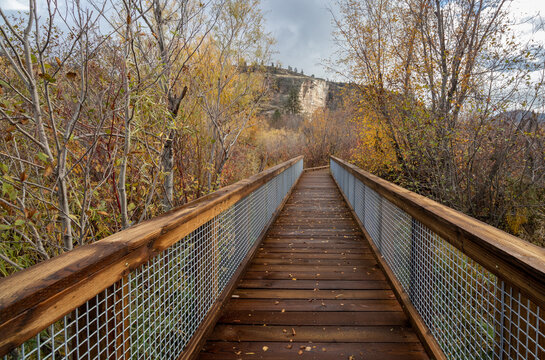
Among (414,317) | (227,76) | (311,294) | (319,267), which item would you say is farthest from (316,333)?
(227,76)

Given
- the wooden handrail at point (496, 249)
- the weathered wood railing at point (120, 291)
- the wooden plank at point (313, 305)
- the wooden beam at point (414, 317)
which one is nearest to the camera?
the weathered wood railing at point (120, 291)

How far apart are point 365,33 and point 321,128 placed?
15799 millimetres

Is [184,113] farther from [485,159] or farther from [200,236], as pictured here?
[485,159]

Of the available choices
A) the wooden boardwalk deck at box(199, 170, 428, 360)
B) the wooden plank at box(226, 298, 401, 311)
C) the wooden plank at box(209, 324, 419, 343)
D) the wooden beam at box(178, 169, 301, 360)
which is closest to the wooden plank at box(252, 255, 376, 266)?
the wooden boardwalk deck at box(199, 170, 428, 360)

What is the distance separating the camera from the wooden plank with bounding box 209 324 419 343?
2.23m

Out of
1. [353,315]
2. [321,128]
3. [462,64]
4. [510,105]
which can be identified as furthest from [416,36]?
[321,128]

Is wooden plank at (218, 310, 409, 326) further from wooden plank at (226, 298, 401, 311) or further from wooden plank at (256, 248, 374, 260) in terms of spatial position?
wooden plank at (256, 248, 374, 260)

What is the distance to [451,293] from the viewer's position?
6.37 feet

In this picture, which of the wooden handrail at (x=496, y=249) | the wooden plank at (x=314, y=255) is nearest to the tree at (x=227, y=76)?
the wooden plank at (x=314, y=255)

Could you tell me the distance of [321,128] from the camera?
24.9m

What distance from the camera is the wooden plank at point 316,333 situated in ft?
7.32

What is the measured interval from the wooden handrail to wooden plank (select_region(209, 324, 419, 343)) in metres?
0.91

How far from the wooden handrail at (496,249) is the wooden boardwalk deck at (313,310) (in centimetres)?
97

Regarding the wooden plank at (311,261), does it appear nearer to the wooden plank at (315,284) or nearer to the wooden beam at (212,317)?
the wooden beam at (212,317)
